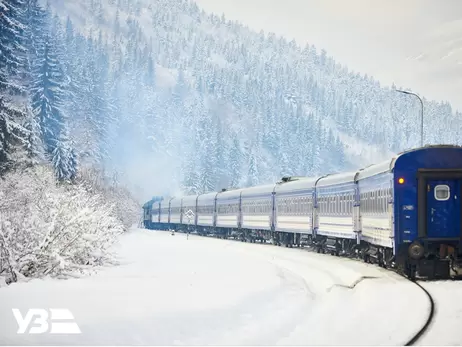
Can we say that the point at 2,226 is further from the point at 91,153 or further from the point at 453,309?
the point at 91,153

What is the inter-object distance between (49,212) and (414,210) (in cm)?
1074

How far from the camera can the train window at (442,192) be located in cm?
2064

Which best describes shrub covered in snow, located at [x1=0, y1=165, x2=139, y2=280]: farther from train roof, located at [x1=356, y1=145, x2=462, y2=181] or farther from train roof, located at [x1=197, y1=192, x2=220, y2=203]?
train roof, located at [x1=197, y1=192, x2=220, y2=203]

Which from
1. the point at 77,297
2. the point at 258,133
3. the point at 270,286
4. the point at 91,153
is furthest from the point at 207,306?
the point at 258,133

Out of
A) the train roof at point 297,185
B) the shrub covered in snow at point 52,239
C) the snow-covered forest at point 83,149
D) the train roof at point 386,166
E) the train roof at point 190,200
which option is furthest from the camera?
the train roof at point 190,200

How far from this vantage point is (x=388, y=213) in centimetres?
2141

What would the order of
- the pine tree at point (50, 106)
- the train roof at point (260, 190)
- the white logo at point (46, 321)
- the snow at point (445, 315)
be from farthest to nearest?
the pine tree at point (50, 106), the train roof at point (260, 190), the white logo at point (46, 321), the snow at point (445, 315)

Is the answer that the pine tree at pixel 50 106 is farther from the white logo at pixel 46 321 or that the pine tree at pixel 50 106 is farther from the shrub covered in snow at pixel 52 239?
the white logo at pixel 46 321

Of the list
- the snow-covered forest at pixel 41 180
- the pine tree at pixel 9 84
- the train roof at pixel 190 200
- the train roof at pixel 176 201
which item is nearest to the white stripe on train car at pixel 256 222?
the snow-covered forest at pixel 41 180

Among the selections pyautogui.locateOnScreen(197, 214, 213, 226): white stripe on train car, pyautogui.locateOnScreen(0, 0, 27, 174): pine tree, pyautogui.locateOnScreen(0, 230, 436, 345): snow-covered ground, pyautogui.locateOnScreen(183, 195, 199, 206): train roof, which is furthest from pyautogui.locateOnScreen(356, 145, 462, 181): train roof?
pyautogui.locateOnScreen(183, 195, 199, 206): train roof

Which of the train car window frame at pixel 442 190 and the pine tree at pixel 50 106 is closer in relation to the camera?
the train car window frame at pixel 442 190

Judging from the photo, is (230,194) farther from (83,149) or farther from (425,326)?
(83,149)

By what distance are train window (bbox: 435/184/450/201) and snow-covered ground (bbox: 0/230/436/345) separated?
275cm

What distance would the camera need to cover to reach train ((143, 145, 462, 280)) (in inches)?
808
